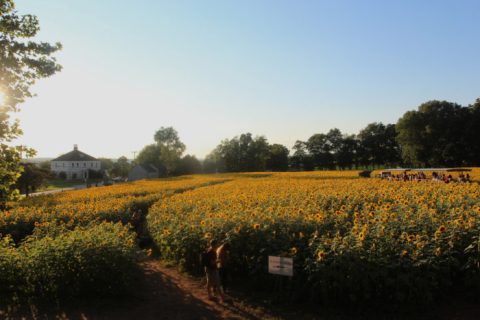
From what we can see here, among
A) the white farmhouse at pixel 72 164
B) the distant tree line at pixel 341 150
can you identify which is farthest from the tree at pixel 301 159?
the white farmhouse at pixel 72 164

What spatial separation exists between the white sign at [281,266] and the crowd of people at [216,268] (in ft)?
5.51

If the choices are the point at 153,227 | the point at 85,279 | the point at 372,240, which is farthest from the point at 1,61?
the point at 372,240

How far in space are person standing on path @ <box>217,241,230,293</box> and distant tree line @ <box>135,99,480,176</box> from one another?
68.3 m

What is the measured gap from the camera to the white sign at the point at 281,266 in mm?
7367

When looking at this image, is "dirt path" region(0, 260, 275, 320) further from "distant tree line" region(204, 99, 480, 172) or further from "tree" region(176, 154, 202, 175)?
"tree" region(176, 154, 202, 175)

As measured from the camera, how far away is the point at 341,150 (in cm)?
9700

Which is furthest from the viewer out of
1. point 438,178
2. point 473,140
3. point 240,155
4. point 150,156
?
point 150,156

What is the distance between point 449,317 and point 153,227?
9.77 meters

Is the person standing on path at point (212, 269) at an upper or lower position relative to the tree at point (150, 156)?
lower

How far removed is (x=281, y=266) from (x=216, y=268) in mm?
1886

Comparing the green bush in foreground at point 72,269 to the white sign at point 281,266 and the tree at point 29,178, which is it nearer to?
the white sign at point 281,266

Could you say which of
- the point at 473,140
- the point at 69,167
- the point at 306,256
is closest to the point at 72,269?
the point at 306,256

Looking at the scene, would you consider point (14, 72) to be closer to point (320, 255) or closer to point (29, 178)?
point (320, 255)

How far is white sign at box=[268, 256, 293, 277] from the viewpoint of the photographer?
290 inches
